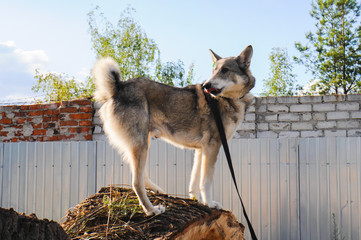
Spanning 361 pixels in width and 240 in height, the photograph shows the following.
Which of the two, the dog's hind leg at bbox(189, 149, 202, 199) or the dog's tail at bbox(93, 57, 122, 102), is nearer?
the dog's tail at bbox(93, 57, 122, 102)

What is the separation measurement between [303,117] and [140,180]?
15.4ft

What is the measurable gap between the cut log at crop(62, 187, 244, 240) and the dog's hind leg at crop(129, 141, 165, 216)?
0.15ft

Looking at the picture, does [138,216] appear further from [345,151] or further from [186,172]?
[345,151]

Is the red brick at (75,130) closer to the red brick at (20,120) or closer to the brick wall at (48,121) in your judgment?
the brick wall at (48,121)

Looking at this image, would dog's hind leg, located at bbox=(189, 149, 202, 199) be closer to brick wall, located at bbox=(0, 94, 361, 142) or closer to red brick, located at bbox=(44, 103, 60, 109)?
brick wall, located at bbox=(0, 94, 361, 142)

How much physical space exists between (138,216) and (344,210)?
10.7 feet

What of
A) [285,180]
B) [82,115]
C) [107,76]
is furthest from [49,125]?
[107,76]

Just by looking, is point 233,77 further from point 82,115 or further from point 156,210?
point 82,115

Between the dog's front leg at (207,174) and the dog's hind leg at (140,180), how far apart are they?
46 centimetres

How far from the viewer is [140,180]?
102 inches

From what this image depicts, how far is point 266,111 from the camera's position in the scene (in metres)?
6.68

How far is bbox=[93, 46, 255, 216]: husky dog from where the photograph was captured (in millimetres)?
2650

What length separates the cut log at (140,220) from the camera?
2.34 meters

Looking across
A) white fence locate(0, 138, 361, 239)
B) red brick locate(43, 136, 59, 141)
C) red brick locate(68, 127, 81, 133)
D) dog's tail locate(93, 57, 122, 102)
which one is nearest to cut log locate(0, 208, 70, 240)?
dog's tail locate(93, 57, 122, 102)
